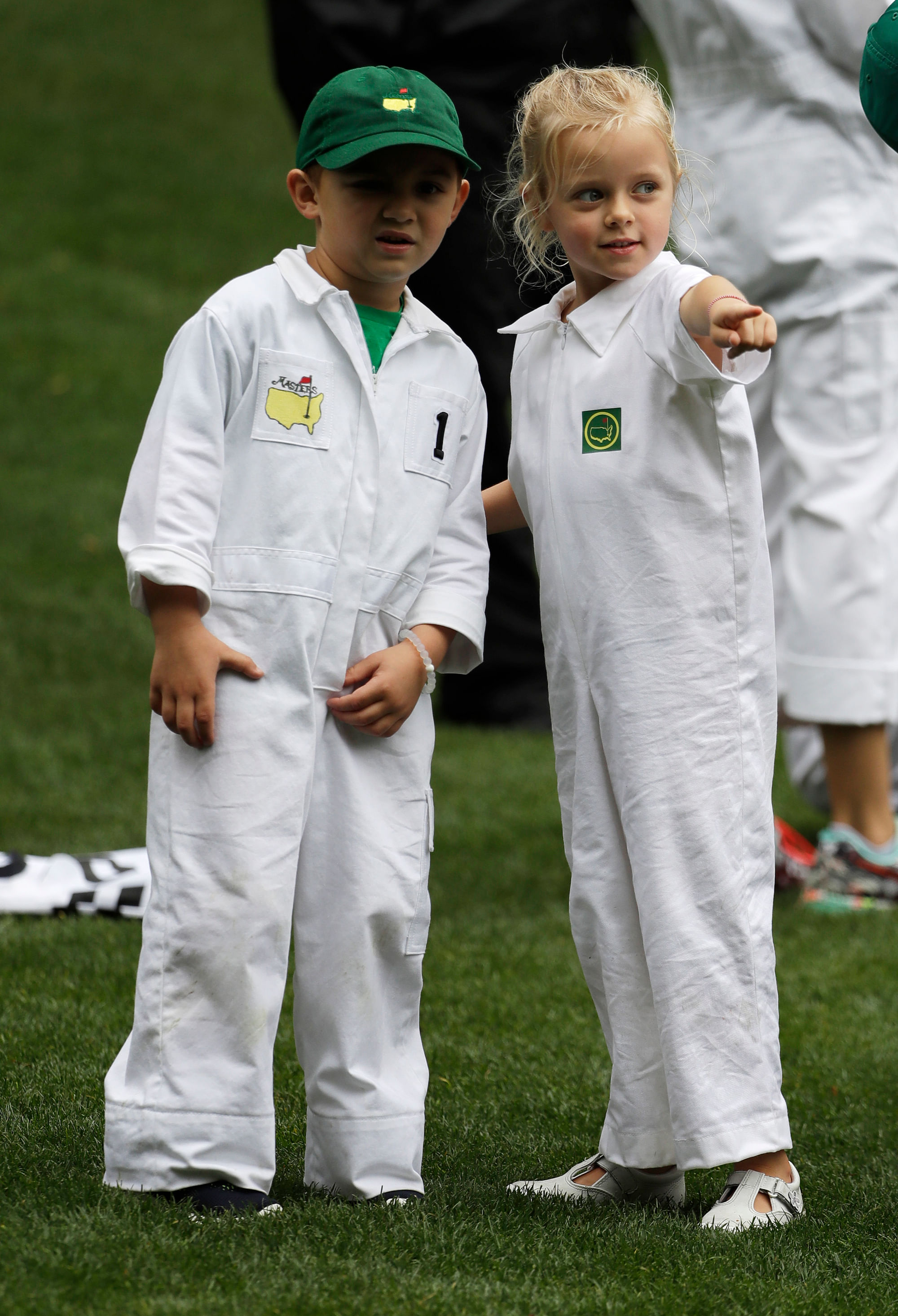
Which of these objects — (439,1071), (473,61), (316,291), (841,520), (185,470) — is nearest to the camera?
(185,470)

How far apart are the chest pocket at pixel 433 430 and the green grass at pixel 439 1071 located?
876 millimetres

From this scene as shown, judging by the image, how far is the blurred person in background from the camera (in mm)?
3719

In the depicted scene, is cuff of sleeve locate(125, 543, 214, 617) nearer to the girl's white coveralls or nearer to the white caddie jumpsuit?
the girl's white coveralls

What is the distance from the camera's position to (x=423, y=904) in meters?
2.13

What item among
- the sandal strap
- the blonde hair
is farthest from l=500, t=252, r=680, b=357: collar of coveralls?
the sandal strap

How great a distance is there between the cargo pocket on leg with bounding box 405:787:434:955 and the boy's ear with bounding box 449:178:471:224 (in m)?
0.70

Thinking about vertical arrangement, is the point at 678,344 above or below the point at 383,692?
above

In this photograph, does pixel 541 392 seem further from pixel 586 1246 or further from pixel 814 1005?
pixel 814 1005

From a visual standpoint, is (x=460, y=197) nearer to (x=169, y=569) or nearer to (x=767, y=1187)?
(x=169, y=569)

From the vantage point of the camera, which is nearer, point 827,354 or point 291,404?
point 291,404

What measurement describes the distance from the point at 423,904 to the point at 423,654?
12.1 inches

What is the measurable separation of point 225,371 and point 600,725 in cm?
62

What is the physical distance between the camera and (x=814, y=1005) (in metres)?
3.13

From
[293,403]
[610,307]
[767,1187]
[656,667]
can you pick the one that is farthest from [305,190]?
[767,1187]
